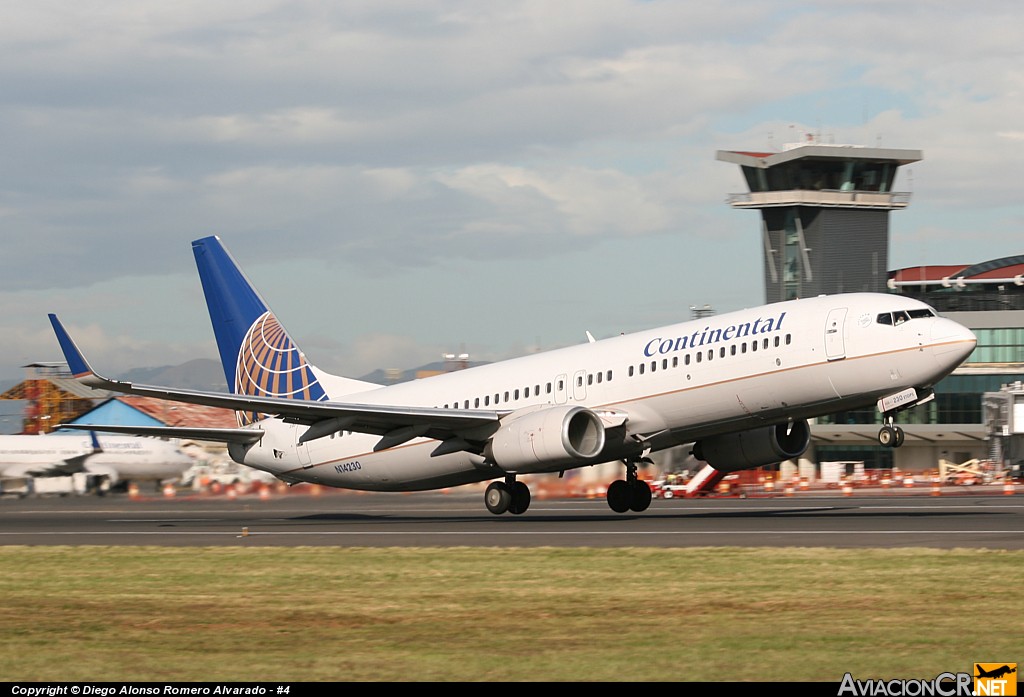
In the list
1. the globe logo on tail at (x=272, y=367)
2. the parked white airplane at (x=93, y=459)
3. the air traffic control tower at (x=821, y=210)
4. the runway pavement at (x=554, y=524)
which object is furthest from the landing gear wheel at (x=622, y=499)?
the air traffic control tower at (x=821, y=210)

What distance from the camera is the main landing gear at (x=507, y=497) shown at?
33.7 m

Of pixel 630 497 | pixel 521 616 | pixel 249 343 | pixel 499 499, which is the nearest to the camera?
pixel 521 616

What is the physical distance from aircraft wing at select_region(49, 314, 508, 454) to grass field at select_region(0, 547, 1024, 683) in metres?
8.20

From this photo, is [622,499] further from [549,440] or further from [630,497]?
[549,440]

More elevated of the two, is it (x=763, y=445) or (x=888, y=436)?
(x=888, y=436)

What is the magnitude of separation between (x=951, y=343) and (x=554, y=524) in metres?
10.2

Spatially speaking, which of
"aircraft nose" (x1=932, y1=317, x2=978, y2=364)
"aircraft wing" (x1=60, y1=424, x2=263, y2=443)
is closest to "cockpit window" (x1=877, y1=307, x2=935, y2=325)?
"aircraft nose" (x1=932, y1=317, x2=978, y2=364)

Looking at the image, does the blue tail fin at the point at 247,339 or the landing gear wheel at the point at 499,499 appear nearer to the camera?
the landing gear wheel at the point at 499,499

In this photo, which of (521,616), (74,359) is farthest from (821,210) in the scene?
(521,616)

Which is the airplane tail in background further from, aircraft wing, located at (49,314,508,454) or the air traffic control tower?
the air traffic control tower

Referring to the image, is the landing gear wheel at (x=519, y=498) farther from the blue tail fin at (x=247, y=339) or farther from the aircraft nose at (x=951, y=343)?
the aircraft nose at (x=951, y=343)

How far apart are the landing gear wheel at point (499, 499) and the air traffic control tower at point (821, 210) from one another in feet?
272

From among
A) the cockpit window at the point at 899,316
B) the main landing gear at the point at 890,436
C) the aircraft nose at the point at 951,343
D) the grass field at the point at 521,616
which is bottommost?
the grass field at the point at 521,616

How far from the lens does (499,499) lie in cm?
3366
